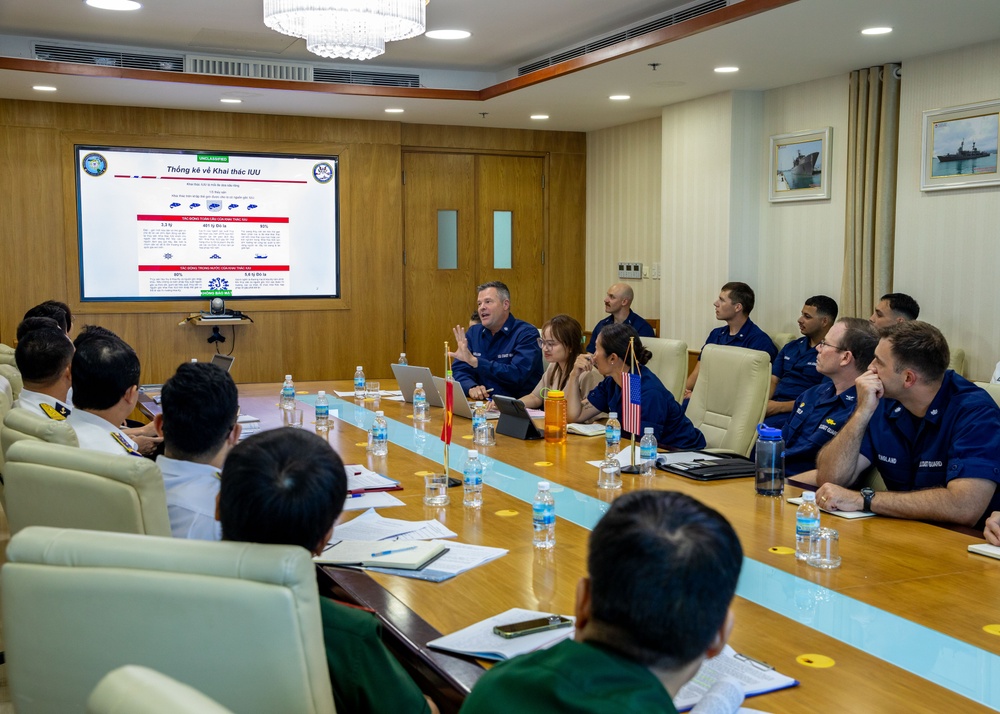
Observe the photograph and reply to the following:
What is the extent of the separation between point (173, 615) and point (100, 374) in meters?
1.94

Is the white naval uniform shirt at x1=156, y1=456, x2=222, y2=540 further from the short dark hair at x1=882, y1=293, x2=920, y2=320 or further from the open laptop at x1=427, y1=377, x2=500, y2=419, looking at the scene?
the short dark hair at x1=882, y1=293, x2=920, y2=320

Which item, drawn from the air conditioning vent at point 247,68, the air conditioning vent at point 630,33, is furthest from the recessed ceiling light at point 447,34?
the air conditioning vent at point 247,68

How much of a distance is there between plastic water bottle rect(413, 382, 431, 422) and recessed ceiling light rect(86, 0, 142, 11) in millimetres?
2822

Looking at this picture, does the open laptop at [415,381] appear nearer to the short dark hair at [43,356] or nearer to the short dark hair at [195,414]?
the short dark hair at [43,356]

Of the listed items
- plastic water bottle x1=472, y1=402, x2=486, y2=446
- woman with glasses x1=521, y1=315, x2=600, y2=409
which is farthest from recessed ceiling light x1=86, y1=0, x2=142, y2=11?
plastic water bottle x1=472, y1=402, x2=486, y2=446

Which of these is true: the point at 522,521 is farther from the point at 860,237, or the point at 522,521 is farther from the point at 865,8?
the point at 860,237

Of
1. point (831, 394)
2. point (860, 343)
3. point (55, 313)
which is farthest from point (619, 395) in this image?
point (55, 313)

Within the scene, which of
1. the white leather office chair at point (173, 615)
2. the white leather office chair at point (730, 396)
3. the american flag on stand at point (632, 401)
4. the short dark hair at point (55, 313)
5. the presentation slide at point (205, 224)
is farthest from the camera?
the presentation slide at point (205, 224)

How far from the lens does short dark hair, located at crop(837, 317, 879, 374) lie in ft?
11.7

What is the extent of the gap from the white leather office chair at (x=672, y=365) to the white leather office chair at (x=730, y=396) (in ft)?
0.66

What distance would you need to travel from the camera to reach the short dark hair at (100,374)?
3094mm

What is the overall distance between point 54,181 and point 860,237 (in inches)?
230

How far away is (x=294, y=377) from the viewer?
323 inches

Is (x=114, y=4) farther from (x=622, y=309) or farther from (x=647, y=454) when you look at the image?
(x=647, y=454)
